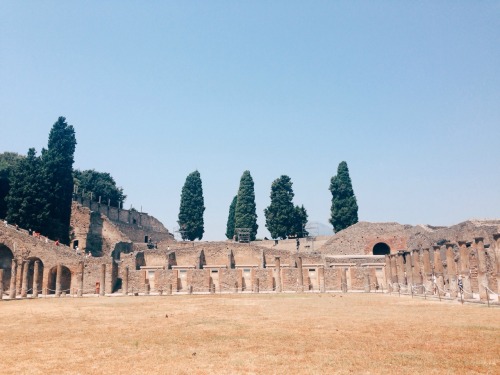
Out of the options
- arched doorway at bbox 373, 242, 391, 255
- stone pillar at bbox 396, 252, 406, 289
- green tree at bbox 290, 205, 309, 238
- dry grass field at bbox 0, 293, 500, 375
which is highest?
green tree at bbox 290, 205, 309, 238

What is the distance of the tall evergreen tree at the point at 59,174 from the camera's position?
49.4m

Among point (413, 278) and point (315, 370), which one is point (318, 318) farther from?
point (413, 278)

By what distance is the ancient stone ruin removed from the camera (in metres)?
33.3

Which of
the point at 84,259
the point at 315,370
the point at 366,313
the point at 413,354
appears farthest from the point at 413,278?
the point at 84,259

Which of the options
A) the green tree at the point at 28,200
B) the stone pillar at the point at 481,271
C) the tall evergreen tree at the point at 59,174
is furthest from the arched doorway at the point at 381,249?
the green tree at the point at 28,200

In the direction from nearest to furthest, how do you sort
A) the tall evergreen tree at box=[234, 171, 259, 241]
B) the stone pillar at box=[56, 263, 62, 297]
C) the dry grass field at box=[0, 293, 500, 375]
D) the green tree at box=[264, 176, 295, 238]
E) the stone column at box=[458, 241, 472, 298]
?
the dry grass field at box=[0, 293, 500, 375] < the stone column at box=[458, 241, 472, 298] < the stone pillar at box=[56, 263, 62, 297] < the green tree at box=[264, 176, 295, 238] < the tall evergreen tree at box=[234, 171, 259, 241]

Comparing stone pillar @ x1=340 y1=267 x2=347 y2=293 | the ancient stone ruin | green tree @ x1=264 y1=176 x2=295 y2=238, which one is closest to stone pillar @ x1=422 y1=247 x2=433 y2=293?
the ancient stone ruin

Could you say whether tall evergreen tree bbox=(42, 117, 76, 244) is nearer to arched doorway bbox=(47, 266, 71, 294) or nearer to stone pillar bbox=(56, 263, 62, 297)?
arched doorway bbox=(47, 266, 71, 294)

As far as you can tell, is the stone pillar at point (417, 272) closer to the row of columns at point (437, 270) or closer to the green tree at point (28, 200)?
the row of columns at point (437, 270)

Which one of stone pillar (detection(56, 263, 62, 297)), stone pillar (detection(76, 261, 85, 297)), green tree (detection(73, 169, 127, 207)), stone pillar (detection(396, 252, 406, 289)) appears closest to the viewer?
stone pillar (detection(76, 261, 85, 297))

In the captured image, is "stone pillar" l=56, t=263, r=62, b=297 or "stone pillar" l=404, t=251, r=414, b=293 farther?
"stone pillar" l=56, t=263, r=62, b=297

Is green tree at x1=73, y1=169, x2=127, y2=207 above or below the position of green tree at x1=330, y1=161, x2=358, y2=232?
above

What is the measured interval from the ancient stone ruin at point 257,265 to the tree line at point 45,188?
5.10 m

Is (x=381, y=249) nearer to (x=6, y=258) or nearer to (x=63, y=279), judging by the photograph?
(x=63, y=279)
